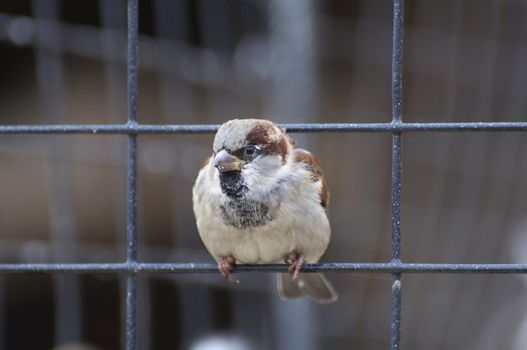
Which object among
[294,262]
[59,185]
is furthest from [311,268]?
[59,185]

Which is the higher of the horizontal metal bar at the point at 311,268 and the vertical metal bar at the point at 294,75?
the vertical metal bar at the point at 294,75

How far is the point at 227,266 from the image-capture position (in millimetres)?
1434

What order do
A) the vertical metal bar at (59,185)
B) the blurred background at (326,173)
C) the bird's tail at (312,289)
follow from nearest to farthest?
the bird's tail at (312,289), the vertical metal bar at (59,185), the blurred background at (326,173)

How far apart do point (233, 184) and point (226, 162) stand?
0.05 m

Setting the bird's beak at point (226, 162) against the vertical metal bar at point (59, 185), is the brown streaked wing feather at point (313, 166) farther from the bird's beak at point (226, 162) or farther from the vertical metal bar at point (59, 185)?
the vertical metal bar at point (59, 185)

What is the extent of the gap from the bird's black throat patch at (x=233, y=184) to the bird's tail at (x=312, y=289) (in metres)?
0.28

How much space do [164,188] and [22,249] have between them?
1.80 ft

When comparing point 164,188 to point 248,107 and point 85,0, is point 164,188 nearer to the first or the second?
point 248,107

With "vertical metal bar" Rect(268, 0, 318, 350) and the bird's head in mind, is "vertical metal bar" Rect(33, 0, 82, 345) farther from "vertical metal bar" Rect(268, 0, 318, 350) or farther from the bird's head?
the bird's head

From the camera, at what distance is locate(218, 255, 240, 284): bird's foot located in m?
1.41

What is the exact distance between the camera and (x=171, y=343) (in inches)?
131

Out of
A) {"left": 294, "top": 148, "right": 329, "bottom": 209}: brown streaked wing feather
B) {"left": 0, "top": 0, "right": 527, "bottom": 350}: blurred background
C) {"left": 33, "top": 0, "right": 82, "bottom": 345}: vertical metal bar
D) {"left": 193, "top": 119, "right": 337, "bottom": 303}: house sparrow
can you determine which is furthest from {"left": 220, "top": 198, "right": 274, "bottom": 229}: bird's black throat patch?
{"left": 0, "top": 0, "right": 527, "bottom": 350}: blurred background

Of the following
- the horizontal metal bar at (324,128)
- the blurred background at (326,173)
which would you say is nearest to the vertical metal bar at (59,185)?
the blurred background at (326,173)

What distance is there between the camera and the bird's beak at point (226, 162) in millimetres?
1399
